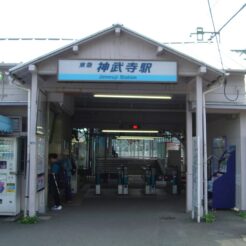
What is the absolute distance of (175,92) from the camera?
13016 millimetres

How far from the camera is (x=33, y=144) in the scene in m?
11.4

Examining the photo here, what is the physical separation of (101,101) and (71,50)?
6422 mm

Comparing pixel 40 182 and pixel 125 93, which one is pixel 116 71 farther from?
pixel 40 182

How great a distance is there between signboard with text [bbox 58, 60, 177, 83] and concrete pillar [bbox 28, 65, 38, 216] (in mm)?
719

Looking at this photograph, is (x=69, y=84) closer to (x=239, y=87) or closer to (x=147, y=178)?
(x=239, y=87)

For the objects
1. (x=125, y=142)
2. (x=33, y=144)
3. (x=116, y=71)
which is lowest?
(x=33, y=144)

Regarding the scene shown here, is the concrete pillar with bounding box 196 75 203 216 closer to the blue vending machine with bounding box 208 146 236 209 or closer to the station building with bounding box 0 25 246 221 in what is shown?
the station building with bounding box 0 25 246 221

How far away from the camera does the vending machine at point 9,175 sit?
1198 cm

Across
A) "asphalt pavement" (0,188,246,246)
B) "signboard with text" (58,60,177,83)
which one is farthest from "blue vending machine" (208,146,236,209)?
"signboard with text" (58,60,177,83)

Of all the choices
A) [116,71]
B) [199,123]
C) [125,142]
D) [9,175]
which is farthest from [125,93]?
[125,142]

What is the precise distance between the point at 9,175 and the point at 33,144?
1303mm

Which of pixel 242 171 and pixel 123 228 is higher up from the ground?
pixel 242 171

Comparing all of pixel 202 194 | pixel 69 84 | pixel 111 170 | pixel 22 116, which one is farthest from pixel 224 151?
pixel 111 170

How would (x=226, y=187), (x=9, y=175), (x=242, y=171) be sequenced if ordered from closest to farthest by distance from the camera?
(x=9, y=175)
(x=242, y=171)
(x=226, y=187)
